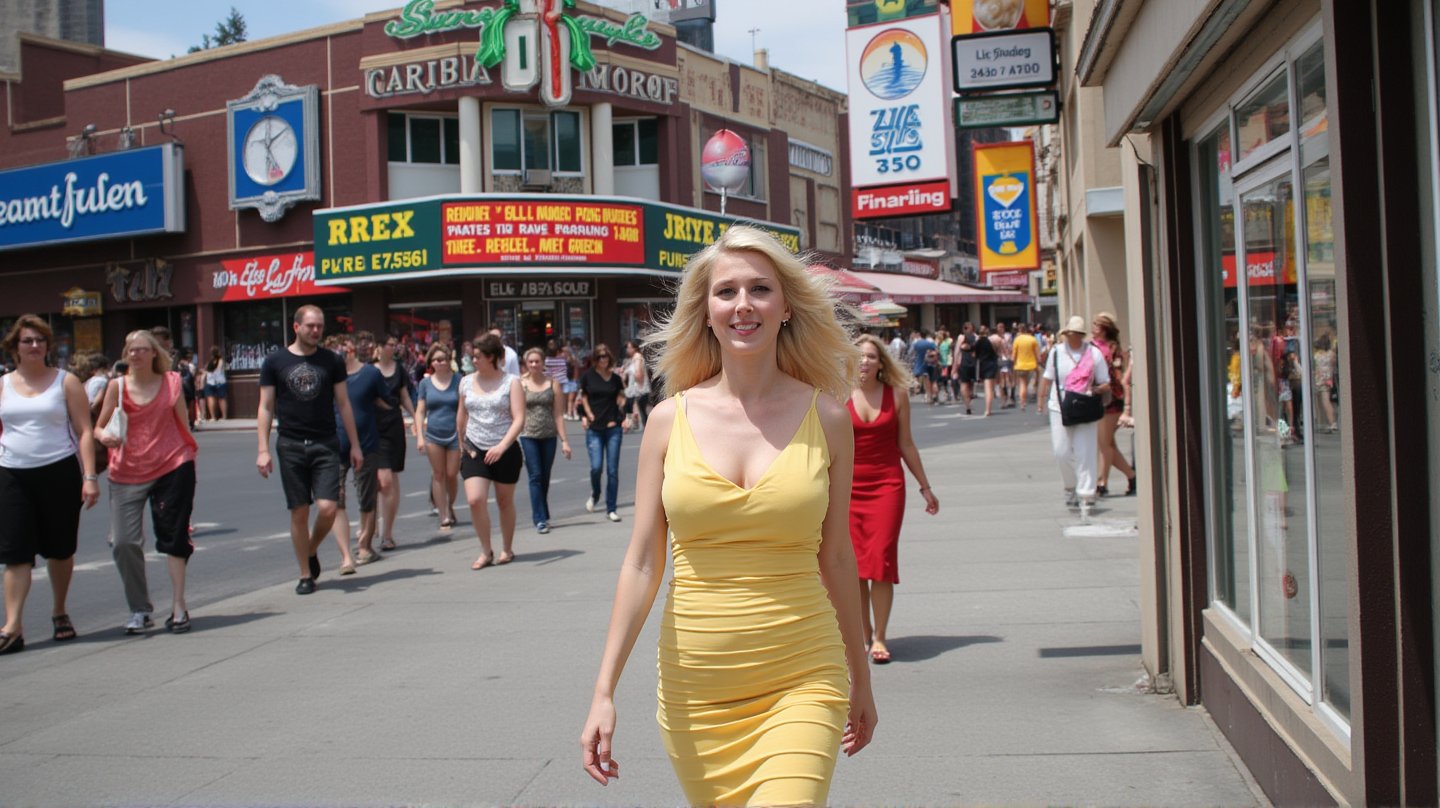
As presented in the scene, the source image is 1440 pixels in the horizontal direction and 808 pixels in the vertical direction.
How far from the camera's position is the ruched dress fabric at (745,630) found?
3066mm

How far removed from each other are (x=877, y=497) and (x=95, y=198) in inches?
1381

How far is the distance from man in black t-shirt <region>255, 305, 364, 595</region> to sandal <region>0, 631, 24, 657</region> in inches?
74.0

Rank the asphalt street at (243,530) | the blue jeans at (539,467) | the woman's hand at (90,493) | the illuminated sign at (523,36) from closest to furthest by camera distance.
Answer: the woman's hand at (90,493), the asphalt street at (243,530), the blue jeans at (539,467), the illuminated sign at (523,36)

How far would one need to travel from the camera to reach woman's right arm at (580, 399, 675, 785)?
3.10m

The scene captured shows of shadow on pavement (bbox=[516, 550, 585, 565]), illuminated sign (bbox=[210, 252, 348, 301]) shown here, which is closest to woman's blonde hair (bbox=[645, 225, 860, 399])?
shadow on pavement (bbox=[516, 550, 585, 565])

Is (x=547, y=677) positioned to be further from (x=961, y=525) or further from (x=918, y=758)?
(x=961, y=525)

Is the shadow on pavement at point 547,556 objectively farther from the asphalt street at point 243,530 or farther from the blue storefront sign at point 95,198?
the blue storefront sign at point 95,198

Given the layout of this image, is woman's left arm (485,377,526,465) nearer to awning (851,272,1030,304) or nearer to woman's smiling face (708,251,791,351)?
woman's smiling face (708,251,791,351)

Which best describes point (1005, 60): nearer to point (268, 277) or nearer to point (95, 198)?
point (268, 277)

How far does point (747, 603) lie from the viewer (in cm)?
312

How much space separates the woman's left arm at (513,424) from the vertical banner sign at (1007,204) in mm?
15108

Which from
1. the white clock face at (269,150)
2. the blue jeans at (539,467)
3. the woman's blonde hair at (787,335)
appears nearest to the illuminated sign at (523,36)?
the white clock face at (269,150)

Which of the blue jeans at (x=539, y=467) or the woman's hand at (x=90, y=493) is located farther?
the blue jeans at (x=539, y=467)

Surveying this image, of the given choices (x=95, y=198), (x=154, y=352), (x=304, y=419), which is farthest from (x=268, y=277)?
(x=154, y=352)
